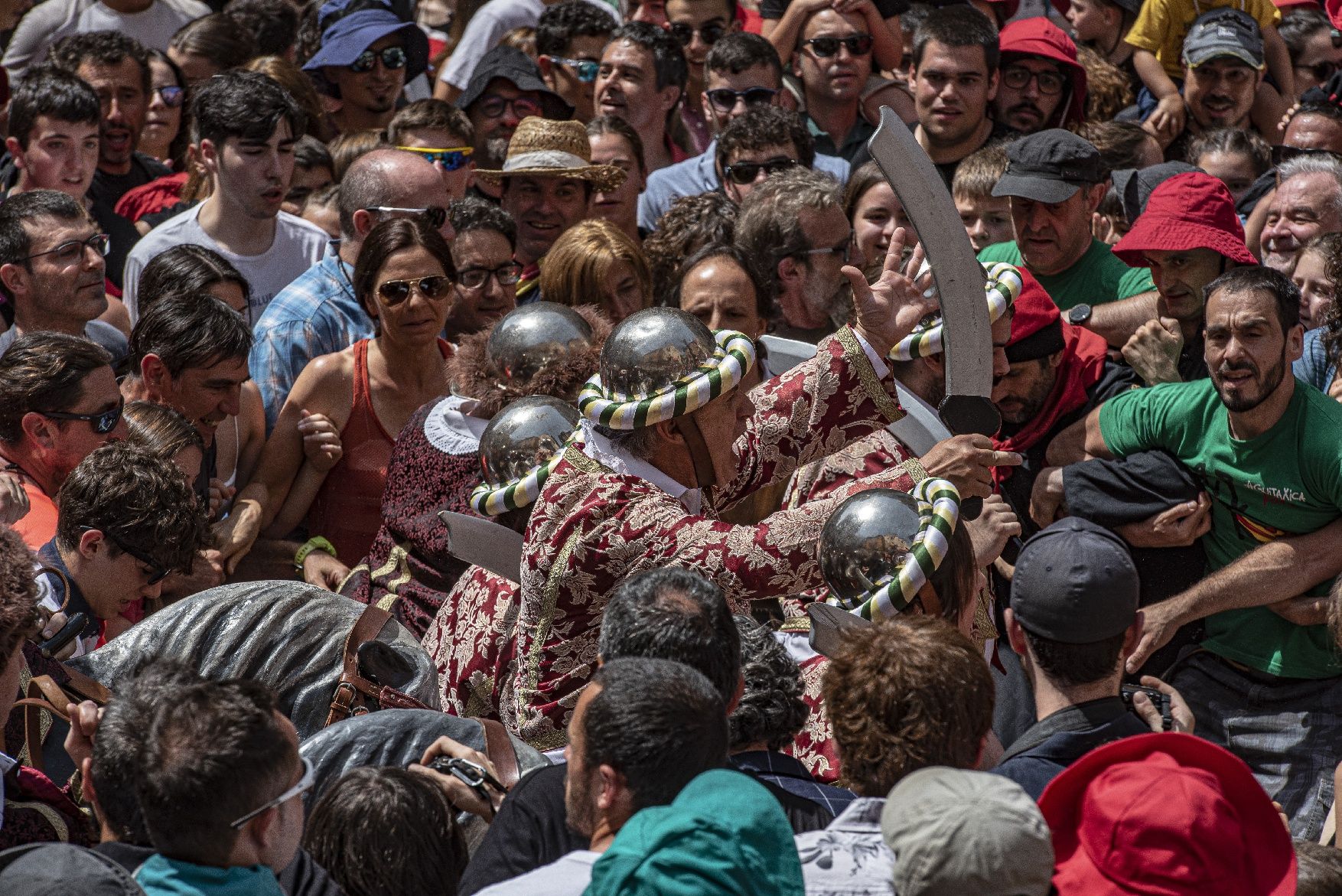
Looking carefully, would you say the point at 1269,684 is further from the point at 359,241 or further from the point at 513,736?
the point at 359,241

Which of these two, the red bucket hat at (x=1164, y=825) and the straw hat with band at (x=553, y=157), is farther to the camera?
the straw hat with band at (x=553, y=157)

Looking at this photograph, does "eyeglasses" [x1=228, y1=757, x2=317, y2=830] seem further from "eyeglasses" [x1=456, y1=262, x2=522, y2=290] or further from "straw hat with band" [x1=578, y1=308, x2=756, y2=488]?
"eyeglasses" [x1=456, y1=262, x2=522, y2=290]

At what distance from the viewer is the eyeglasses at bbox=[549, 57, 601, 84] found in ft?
27.0

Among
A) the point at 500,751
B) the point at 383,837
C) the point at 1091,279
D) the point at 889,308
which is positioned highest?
the point at 889,308

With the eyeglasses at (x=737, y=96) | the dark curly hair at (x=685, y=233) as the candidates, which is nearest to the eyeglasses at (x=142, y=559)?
the dark curly hair at (x=685, y=233)

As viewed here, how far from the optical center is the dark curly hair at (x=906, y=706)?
9.52ft

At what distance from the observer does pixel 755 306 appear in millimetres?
5242

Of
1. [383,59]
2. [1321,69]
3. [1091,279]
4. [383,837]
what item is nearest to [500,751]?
[383,837]

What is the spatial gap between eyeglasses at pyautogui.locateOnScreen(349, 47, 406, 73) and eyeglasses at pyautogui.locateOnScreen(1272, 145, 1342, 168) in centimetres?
394

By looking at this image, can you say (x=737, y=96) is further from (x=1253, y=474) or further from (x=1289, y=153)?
(x=1253, y=474)

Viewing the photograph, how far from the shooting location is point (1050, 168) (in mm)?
5695

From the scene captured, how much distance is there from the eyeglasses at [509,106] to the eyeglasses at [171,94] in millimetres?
1401

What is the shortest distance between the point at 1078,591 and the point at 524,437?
1475mm

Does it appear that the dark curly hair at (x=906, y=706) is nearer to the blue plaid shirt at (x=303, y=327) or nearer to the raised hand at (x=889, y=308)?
the raised hand at (x=889, y=308)
